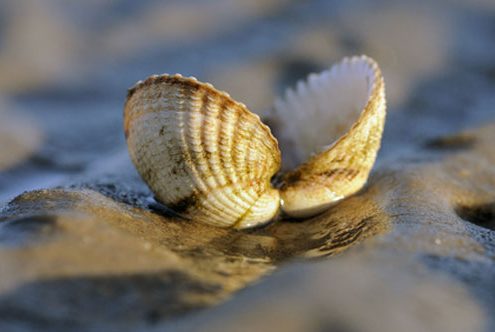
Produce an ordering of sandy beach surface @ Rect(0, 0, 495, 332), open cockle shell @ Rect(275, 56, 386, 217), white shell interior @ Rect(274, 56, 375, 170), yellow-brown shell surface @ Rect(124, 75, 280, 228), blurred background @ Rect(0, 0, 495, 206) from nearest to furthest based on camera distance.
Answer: sandy beach surface @ Rect(0, 0, 495, 332) < yellow-brown shell surface @ Rect(124, 75, 280, 228) < open cockle shell @ Rect(275, 56, 386, 217) < white shell interior @ Rect(274, 56, 375, 170) < blurred background @ Rect(0, 0, 495, 206)

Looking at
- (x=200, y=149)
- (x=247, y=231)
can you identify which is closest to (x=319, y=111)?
(x=247, y=231)

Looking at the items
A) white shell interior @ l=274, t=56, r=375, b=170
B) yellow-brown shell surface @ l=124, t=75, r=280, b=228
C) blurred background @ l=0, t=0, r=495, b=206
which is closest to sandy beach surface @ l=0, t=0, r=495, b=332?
blurred background @ l=0, t=0, r=495, b=206

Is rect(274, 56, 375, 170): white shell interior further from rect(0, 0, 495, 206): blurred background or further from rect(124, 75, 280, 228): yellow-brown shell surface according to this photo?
rect(0, 0, 495, 206): blurred background

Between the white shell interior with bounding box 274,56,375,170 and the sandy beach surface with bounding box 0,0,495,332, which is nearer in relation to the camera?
the sandy beach surface with bounding box 0,0,495,332

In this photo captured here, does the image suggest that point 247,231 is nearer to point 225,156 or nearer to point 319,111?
point 225,156

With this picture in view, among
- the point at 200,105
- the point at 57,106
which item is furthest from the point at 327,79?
the point at 57,106

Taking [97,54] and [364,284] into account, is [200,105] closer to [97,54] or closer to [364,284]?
[364,284]

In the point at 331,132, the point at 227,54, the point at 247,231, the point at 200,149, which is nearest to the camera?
the point at 200,149
